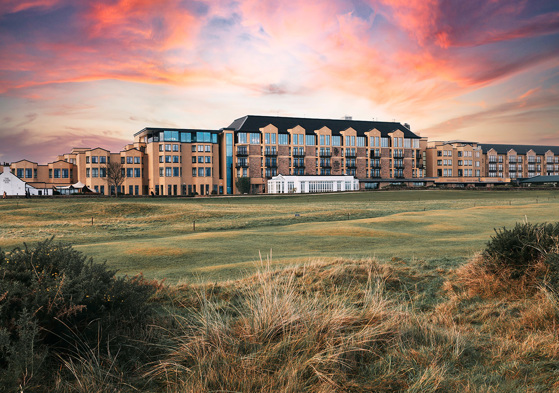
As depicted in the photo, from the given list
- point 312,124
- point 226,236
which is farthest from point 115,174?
point 226,236

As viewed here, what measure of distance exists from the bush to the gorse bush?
8481 mm

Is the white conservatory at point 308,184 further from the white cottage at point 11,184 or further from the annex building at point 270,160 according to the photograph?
the white cottage at point 11,184

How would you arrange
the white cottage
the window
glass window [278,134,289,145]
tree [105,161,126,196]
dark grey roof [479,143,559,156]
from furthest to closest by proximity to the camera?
1. dark grey roof [479,143,559,156]
2. glass window [278,134,289,145]
3. the window
4. tree [105,161,126,196]
5. the white cottage

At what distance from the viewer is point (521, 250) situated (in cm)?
1016

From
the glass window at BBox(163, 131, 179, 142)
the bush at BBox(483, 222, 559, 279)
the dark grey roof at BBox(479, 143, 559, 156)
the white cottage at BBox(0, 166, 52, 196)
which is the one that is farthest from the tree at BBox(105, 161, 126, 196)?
the dark grey roof at BBox(479, 143, 559, 156)

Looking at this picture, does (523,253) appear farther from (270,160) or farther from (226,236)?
(270,160)

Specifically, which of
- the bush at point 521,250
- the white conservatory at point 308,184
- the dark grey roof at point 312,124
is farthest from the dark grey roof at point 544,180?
the bush at point 521,250

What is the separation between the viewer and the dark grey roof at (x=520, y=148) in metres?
151

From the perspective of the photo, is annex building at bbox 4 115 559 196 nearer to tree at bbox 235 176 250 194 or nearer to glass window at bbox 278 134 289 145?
glass window at bbox 278 134 289 145

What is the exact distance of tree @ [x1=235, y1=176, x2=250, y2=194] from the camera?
336ft

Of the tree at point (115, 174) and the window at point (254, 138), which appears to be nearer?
the tree at point (115, 174)

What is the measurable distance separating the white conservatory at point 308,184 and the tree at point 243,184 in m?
5.59

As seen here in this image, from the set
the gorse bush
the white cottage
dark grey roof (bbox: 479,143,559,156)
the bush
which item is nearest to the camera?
the gorse bush

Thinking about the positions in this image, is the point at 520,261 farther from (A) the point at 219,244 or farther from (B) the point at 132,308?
(A) the point at 219,244
